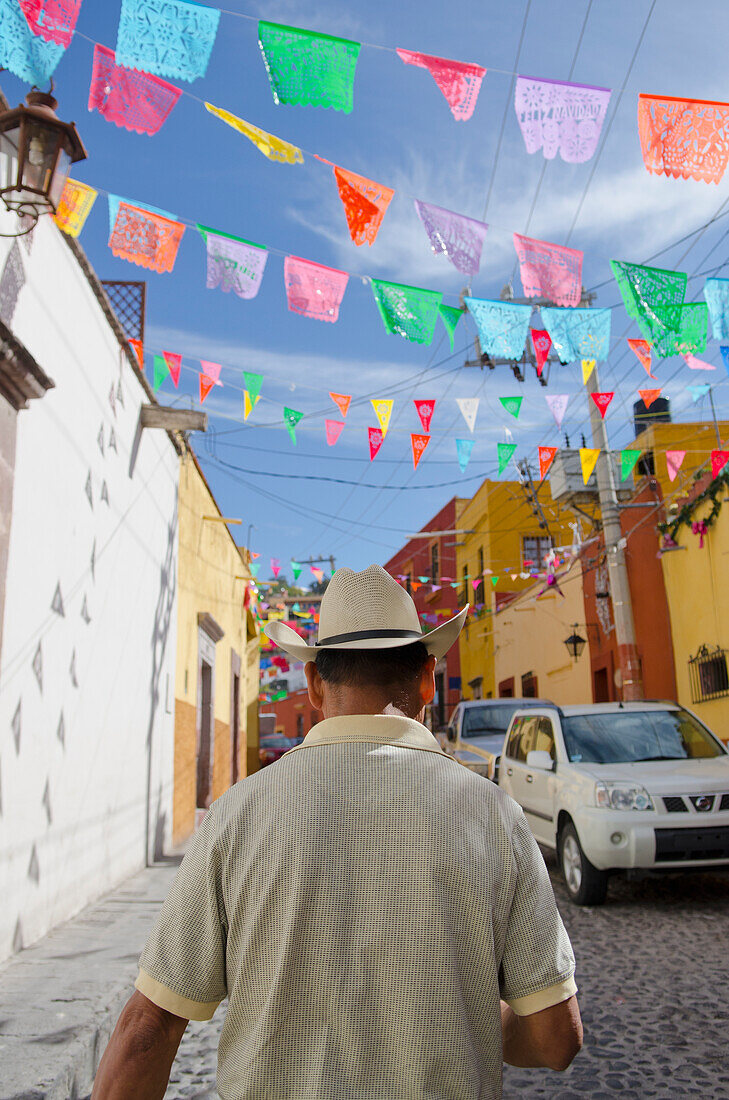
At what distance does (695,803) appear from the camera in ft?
20.6

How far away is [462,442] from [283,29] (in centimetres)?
709

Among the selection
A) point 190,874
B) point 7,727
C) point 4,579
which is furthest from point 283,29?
point 190,874

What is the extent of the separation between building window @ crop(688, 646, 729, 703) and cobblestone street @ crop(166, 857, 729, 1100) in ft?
23.9

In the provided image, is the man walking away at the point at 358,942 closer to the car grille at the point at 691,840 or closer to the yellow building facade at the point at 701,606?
the car grille at the point at 691,840

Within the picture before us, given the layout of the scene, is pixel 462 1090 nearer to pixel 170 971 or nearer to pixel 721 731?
pixel 170 971

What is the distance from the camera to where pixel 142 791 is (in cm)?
906

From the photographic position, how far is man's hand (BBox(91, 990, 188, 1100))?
136cm

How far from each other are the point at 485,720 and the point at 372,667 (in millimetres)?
11952

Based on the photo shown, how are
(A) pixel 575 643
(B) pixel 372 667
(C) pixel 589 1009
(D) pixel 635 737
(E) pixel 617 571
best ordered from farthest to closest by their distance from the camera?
(A) pixel 575 643, (E) pixel 617 571, (D) pixel 635 737, (C) pixel 589 1009, (B) pixel 372 667

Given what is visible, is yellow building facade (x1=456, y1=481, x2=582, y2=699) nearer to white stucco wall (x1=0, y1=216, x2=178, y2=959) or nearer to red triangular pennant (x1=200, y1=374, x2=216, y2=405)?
red triangular pennant (x1=200, y1=374, x2=216, y2=405)

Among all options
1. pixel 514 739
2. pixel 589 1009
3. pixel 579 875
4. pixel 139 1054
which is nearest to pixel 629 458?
pixel 514 739

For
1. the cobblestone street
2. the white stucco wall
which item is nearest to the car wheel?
the cobblestone street

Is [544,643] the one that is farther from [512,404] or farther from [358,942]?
[358,942]

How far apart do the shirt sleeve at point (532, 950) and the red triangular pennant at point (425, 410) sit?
9.23 metres
